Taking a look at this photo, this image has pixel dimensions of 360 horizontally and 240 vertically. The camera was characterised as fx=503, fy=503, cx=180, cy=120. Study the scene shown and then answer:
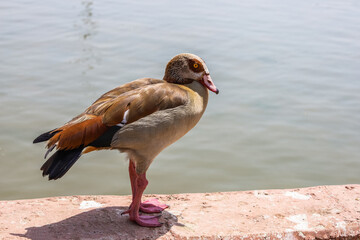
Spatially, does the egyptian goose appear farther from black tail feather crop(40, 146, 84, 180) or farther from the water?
the water

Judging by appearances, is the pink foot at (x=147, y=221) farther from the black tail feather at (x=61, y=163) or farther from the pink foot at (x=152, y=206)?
the black tail feather at (x=61, y=163)

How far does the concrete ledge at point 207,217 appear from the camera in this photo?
3.67 metres

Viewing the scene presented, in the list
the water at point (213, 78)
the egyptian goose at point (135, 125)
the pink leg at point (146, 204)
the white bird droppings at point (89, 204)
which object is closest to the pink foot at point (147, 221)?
the egyptian goose at point (135, 125)

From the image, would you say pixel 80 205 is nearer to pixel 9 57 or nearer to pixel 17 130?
pixel 17 130

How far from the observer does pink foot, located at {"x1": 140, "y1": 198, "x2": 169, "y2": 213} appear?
13.2 ft

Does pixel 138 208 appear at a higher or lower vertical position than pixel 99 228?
higher

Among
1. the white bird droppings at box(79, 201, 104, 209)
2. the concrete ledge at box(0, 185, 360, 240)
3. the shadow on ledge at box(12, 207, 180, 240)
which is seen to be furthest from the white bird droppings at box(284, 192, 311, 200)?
the white bird droppings at box(79, 201, 104, 209)

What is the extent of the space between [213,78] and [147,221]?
5.08 metres

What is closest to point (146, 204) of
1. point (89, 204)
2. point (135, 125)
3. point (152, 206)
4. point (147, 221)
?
point (152, 206)

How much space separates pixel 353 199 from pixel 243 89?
13.2ft

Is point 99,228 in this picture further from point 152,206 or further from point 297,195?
point 297,195

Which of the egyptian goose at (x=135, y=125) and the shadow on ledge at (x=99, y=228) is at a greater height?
the egyptian goose at (x=135, y=125)

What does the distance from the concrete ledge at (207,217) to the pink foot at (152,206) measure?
0.06 metres

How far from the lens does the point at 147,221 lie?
12.5 ft
